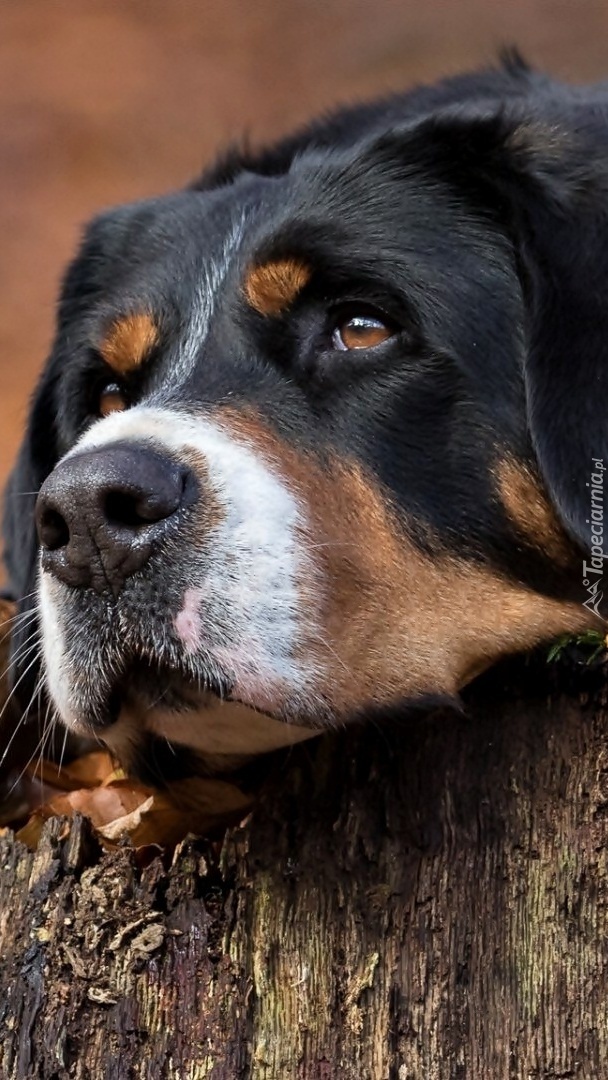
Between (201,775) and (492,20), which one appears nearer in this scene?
(201,775)

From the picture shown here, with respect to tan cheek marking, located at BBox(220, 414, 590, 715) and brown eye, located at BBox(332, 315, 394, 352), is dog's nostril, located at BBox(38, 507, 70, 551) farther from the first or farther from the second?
brown eye, located at BBox(332, 315, 394, 352)

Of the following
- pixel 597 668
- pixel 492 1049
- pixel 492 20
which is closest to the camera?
pixel 492 1049

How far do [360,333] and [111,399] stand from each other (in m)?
0.58

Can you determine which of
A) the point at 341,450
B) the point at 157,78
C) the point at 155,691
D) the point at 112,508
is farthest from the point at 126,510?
the point at 157,78

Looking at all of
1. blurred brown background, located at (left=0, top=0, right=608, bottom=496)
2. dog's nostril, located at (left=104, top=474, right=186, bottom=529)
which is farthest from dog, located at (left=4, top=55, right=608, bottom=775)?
blurred brown background, located at (left=0, top=0, right=608, bottom=496)

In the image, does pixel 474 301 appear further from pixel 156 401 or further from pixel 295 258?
pixel 156 401

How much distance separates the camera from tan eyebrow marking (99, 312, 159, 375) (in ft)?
6.69

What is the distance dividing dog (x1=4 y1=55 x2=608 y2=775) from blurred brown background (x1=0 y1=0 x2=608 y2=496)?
316cm

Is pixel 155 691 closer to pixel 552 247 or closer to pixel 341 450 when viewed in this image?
pixel 341 450

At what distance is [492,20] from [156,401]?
3.88 meters

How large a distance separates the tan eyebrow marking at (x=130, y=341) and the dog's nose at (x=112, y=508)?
584mm

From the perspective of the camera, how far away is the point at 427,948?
1.46 metres

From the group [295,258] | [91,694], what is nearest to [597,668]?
[91,694]

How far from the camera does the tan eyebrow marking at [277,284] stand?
1.86m
